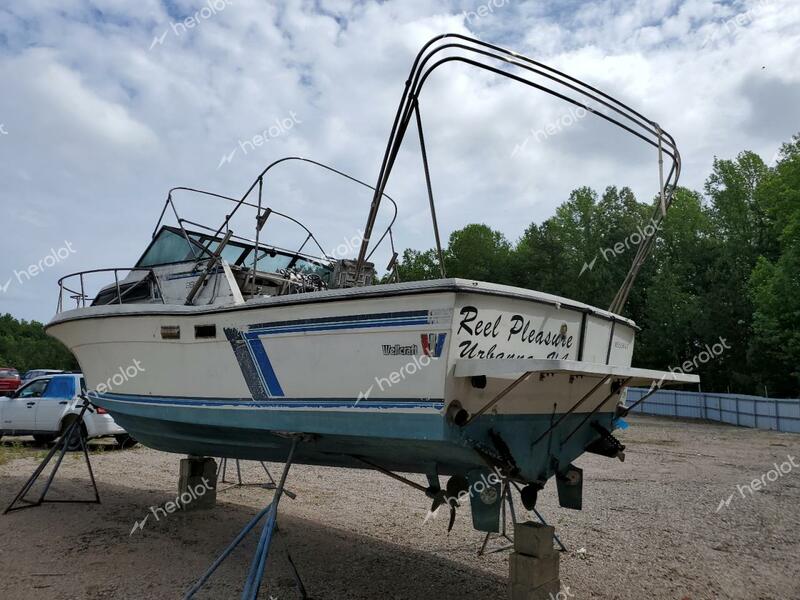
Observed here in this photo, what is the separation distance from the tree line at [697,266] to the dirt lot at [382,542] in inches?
732

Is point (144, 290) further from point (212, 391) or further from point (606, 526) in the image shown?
point (606, 526)

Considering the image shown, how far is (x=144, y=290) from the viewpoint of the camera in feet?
21.1

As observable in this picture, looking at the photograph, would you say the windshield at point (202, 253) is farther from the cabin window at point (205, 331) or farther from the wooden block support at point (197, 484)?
the wooden block support at point (197, 484)

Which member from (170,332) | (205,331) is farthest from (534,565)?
(170,332)

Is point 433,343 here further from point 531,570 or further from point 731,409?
point 731,409

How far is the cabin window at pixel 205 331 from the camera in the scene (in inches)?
184

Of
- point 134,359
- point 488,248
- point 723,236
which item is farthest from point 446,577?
point 723,236

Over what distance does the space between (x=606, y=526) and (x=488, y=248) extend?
3358 cm

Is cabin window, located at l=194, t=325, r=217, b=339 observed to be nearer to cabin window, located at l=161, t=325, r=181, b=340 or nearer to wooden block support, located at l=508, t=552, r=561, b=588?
cabin window, located at l=161, t=325, r=181, b=340

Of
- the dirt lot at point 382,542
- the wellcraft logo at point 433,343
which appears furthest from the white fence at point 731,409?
the wellcraft logo at point 433,343

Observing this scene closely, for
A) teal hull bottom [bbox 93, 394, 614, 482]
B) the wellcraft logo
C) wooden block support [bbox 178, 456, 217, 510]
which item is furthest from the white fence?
the wellcraft logo

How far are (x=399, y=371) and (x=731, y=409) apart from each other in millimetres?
21413

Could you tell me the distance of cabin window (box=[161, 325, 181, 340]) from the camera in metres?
4.95

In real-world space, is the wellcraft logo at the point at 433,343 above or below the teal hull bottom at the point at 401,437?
above
